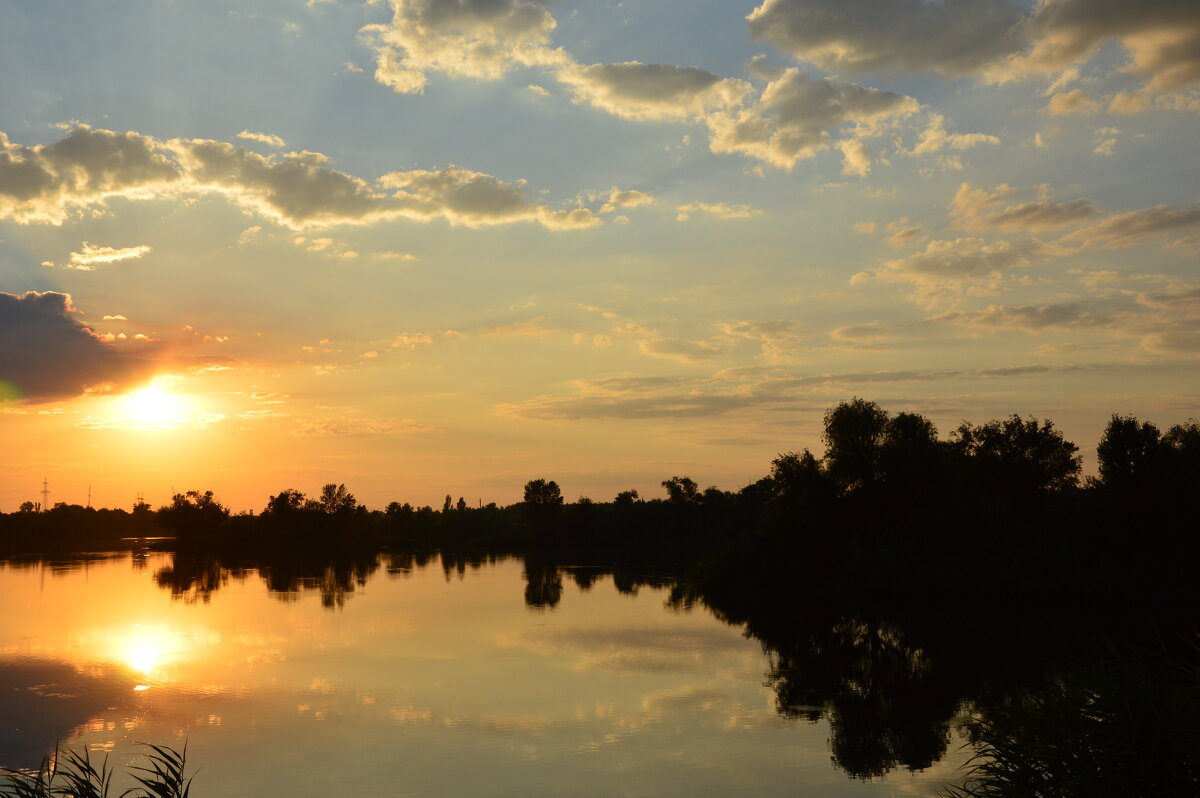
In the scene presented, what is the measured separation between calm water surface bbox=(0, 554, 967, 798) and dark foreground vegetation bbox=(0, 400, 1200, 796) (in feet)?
9.60

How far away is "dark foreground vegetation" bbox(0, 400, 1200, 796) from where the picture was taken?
12.2 metres

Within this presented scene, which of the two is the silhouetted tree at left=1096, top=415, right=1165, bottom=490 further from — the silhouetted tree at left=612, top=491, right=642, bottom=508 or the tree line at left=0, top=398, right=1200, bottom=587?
the silhouetted tree at left=612, top=491, right=642, bottom=508

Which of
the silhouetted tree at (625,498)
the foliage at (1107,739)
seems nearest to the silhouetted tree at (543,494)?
the silhouetted tree at (625,498)

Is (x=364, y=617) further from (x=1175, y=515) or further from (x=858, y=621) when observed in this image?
(x=1175, y=515)

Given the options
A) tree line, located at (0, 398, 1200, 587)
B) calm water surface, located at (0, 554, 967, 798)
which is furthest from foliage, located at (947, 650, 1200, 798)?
tree line, located at (0, 398, 1200, 587)

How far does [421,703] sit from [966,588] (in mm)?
41806

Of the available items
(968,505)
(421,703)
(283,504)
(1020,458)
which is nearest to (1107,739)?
(421,703)

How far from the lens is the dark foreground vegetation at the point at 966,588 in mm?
12250

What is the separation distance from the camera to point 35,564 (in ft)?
321

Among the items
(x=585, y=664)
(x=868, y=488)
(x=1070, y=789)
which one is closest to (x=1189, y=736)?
(x=1070, y=789)

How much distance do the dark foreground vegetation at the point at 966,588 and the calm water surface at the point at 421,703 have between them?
292cm

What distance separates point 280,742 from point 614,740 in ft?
29.4

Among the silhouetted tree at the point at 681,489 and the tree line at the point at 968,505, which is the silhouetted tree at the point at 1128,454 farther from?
the silhouetted tree at the point at 681,489

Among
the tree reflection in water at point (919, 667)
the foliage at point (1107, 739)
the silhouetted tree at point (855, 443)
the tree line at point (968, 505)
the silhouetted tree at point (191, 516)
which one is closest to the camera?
the foliage at point (1107, 739)
